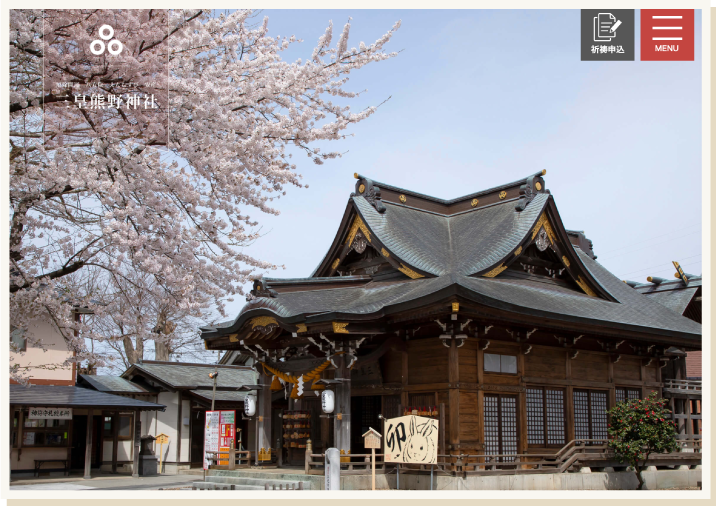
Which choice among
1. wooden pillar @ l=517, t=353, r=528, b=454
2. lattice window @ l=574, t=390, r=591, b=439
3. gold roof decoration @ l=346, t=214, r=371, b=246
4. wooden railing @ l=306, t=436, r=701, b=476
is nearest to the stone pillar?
wooden railing @ l=306, t=436, r=701, b=476

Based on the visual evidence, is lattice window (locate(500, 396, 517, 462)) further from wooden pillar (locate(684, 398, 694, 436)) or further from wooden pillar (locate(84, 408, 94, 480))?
wooden pillar (locate(84, 408, 94, 480))

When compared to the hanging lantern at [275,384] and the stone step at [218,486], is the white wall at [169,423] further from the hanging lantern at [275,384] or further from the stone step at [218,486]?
the stone step at [218,486]

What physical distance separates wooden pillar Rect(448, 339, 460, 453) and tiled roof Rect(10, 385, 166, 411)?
1207 cm

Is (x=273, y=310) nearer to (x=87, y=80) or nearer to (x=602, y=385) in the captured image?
(x=87, y=80)

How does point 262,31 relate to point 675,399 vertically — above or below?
above

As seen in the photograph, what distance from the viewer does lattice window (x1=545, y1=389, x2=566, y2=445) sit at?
55.6ft

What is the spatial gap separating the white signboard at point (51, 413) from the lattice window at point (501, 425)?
520 inches

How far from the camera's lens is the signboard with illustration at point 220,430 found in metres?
16.7

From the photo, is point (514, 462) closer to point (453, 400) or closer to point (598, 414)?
point (453, 400)

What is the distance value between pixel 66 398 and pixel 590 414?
15.3 m

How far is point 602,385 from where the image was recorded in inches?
719

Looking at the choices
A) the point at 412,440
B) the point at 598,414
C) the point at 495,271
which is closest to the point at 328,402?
the point at 412,440
